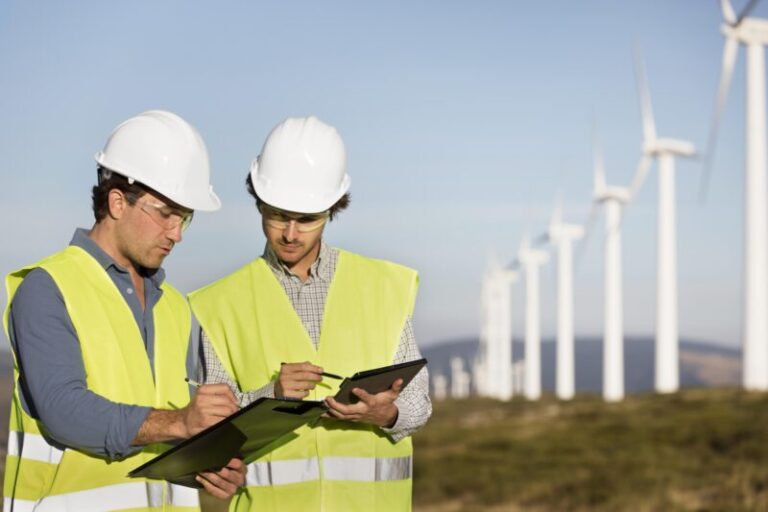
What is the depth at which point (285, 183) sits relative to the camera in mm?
5766

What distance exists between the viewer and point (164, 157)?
5082 millimetres

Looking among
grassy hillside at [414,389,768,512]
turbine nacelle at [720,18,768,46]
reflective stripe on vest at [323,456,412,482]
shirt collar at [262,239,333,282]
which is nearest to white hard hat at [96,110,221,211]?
shirt collar at [262,239,333,282]

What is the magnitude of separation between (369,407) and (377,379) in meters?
0.20

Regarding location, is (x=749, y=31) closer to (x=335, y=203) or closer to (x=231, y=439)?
(x=335, y=203)

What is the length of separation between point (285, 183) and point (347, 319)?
709mm

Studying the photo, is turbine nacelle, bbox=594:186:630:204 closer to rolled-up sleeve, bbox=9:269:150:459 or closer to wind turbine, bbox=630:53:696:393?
wind turbine, bbox=630:53:696:393

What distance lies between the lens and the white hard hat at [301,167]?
5.75 metres

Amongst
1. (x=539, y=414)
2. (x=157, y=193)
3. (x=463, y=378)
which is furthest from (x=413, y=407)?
(x=463, y=378)

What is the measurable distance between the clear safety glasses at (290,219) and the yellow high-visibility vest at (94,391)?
973mm

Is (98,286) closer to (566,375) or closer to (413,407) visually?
(413,407)

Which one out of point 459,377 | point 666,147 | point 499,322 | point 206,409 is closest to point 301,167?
point 206,409

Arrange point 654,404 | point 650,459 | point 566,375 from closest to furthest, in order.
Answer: point 650,459 < point 654,404 < point 566,375

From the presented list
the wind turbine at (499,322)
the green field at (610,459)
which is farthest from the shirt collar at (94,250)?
the wind turbine at (499,322)

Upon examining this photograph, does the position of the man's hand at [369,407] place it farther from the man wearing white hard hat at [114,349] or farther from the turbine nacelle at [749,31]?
the turbine nacelle at [749,31]
